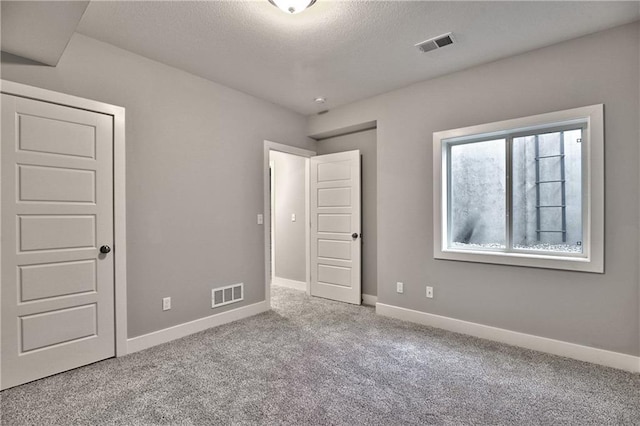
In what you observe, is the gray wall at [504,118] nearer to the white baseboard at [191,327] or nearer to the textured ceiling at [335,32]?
the textured ceiling at [335,32]

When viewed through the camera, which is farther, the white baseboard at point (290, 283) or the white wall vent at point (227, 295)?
the white baseboard at point (290, 283)

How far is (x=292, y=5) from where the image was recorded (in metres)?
2.10

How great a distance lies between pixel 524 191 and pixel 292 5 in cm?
265

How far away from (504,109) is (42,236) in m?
4.09

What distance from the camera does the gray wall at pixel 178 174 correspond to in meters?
2.69

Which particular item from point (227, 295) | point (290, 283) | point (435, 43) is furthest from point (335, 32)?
point (290, 283)

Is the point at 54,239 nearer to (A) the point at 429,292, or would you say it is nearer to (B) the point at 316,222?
(B) the point at 316,222

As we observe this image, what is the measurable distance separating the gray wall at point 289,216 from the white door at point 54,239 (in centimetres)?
282

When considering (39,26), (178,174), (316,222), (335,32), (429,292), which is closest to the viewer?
(39,26)

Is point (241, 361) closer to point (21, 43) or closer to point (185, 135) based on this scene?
point (185, 135)

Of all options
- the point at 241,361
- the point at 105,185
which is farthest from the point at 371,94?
the point at 241,361

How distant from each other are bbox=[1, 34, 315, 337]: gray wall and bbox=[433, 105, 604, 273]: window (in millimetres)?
2232

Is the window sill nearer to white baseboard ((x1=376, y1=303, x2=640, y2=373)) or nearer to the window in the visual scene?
the window

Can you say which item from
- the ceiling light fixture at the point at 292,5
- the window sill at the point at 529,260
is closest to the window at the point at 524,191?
the window sill at the point at 529,260
